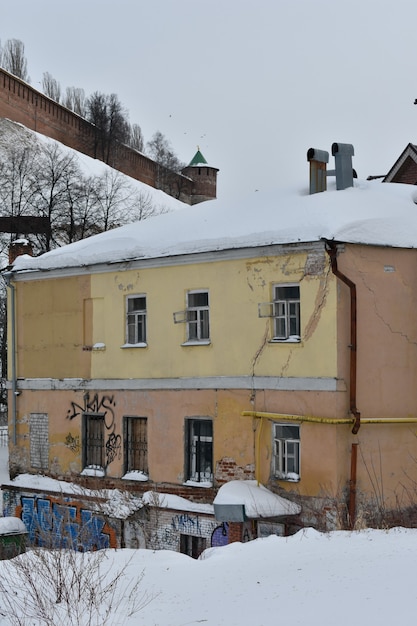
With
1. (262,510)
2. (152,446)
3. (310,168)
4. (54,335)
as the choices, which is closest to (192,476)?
(152,446)

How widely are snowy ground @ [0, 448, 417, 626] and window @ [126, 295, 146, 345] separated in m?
7.28

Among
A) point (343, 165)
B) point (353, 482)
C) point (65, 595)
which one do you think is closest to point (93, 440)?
point (353, 482)

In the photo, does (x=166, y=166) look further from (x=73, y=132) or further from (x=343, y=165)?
(x=343, y=165)

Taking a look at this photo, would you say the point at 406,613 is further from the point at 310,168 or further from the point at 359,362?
the point at 310,168

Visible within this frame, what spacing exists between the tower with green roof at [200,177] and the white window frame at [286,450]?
62917 millimetres

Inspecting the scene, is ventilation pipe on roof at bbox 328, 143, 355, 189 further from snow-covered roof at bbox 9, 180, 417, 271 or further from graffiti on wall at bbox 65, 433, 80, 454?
graffiti on wall at bbox 65, 433, 80, 454

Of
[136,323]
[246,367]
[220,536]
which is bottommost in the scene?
[220,536]

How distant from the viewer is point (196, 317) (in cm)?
1639

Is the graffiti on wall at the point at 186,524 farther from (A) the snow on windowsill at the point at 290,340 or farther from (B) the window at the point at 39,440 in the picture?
(B) the window at the point at 39,440

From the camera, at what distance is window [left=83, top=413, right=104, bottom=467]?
1775cm

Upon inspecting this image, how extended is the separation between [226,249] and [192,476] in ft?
14.3

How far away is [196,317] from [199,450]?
254 cm

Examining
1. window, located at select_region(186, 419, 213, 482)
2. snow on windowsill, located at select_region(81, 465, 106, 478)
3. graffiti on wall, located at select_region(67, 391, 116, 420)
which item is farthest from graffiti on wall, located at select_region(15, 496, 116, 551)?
window, located at select_region(186, 419, 213, 482)

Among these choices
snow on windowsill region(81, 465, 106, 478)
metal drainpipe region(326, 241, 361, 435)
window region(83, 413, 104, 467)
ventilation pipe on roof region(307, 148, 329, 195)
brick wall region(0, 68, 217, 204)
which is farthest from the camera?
brick wall region(0, 68, 217, 204)
